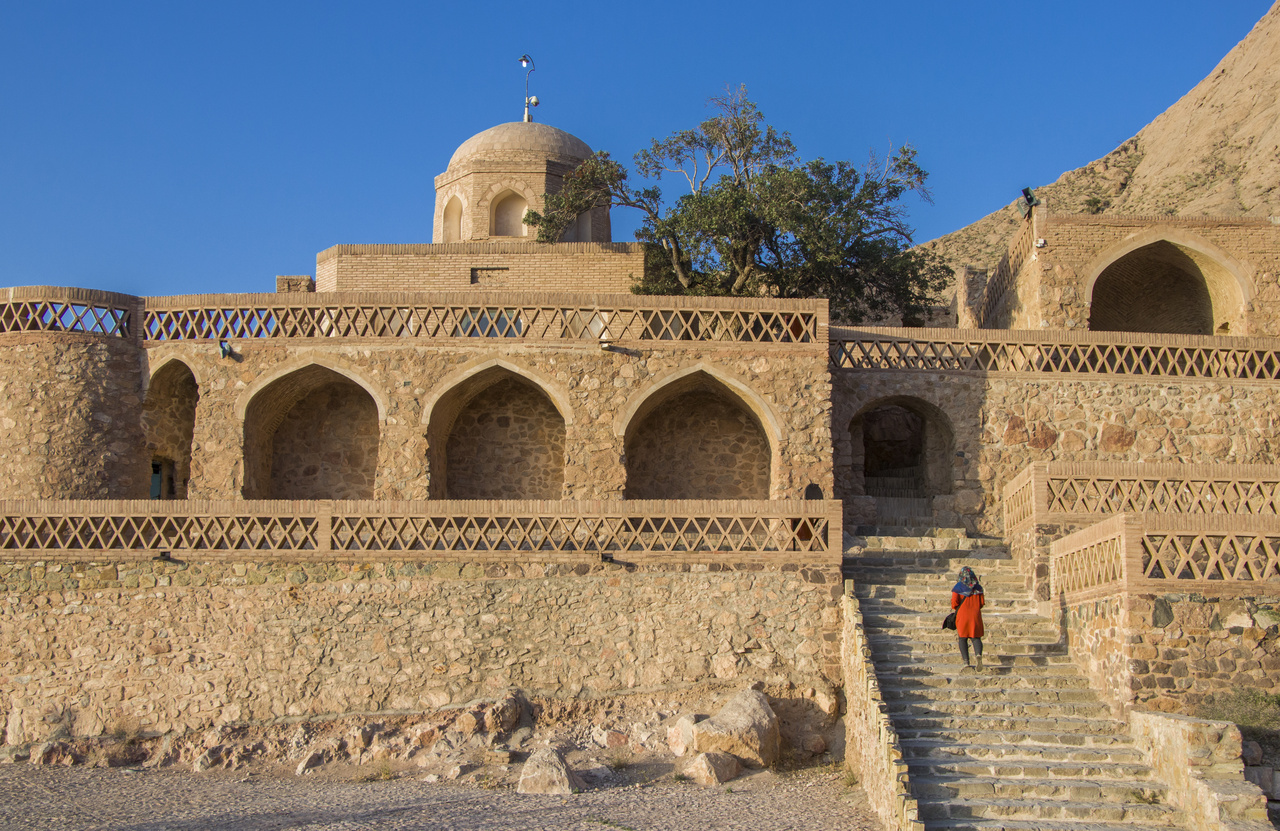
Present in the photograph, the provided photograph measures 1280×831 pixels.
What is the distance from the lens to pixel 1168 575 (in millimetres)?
9789

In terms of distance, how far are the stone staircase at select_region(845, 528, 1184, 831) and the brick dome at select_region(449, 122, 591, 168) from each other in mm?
12146

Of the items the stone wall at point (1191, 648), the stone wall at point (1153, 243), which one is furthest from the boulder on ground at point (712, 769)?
the stone wall at point (1153, 243)

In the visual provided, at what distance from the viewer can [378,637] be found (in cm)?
1206

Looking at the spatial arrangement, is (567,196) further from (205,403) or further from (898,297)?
(205,403)

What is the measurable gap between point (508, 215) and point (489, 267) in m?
2.63

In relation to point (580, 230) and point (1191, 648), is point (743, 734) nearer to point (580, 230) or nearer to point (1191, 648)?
point (1191, 648)

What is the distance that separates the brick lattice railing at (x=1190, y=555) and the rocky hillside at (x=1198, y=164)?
1581cm

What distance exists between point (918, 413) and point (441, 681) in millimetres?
8697

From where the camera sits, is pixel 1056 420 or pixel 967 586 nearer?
pixel 967 586

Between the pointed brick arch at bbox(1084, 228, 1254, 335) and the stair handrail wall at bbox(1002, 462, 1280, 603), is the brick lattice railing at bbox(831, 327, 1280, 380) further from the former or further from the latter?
the stair handrail wall at bbox(1002, 462, 1280, 603)

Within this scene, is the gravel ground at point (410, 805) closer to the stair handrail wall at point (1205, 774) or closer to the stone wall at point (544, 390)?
the stair handrail wall at point (1205, 774)

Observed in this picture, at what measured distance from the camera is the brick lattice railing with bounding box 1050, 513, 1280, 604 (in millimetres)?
9750

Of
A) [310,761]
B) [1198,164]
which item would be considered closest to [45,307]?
[310,761]

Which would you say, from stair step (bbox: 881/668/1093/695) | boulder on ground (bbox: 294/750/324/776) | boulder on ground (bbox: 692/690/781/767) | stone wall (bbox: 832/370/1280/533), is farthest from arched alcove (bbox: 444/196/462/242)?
stair step (bbox: 881/668/1093/695)
